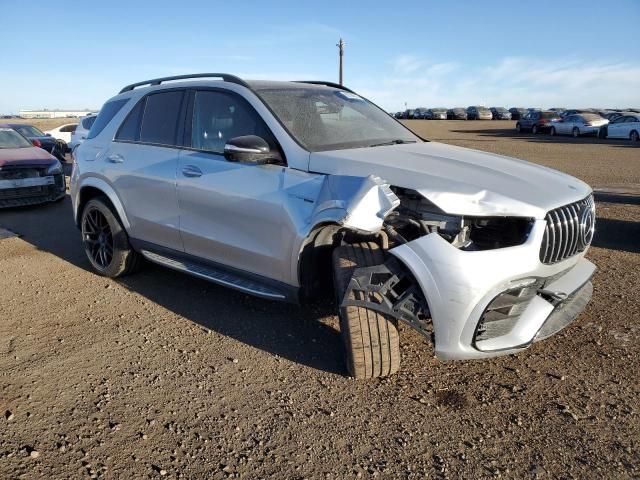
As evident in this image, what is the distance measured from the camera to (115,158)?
202 inches

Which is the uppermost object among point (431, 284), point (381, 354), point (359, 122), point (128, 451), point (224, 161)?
point (359, 122)

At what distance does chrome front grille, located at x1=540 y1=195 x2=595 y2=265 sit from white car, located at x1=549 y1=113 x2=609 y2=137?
99.7 feet

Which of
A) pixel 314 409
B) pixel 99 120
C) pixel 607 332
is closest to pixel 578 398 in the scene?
pixel 607 332

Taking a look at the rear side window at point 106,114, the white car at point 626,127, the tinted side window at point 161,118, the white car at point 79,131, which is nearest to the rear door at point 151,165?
the tinted side window at point 161,118

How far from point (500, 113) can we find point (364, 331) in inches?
2325

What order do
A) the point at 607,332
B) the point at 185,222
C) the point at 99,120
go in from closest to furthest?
the point at 607,332, the point at 185,222, the point at 99,120

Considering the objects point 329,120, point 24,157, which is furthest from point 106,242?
point 24,157

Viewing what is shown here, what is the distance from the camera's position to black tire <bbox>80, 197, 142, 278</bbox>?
5.20 meters

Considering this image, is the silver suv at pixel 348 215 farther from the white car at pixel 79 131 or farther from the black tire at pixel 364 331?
the white car at pixel 79 131

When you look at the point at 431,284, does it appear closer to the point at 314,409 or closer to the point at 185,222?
the point at 314,409

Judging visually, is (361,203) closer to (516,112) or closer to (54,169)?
(54,169)

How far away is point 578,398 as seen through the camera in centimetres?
314

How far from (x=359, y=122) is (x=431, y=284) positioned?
6.66ft

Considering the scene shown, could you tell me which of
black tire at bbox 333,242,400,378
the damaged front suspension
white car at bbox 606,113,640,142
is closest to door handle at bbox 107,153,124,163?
black tire at bbox 333,242,400,378
